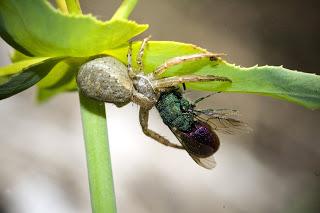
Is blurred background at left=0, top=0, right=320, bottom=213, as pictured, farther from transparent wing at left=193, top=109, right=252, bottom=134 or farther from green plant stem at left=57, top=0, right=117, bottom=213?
green plant stem at left=57, top=0, right=117, bottom=213

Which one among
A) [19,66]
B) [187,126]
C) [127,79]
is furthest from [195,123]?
[19,66]

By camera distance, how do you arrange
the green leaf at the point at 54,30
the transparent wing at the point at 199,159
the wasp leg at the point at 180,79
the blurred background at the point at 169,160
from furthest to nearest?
the blurred background at the point at 169,160
the transparent wing at the point at 199,159
the wasp leg at the point at 180,79
the green leaf at the point at 54,30

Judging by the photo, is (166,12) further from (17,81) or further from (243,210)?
(17,81)

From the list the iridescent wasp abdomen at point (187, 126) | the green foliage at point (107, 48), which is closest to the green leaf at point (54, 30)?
the green foliage at point (107, 48)

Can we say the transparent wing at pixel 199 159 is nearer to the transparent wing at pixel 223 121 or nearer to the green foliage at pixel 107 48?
the transparent wing at pixel 223 121

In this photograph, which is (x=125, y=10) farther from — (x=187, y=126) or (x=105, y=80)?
(x=187, y=126)

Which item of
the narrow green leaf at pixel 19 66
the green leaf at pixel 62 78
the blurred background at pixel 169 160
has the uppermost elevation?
the narrow green leaf at pixel 19 66

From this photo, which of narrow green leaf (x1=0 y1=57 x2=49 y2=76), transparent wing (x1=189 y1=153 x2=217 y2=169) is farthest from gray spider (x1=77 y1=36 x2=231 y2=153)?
transparent wing (x1=189 y1=153 x2=217 y2=169)
